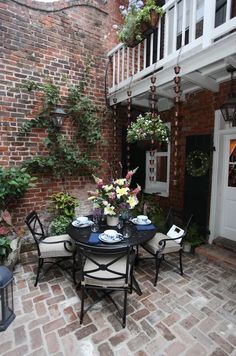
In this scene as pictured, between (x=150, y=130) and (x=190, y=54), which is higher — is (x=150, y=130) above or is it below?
below

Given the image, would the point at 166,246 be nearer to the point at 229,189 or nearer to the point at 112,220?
the point at 112,220

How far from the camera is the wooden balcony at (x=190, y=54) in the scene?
2.29 meters

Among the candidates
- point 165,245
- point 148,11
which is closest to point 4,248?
point 165,245

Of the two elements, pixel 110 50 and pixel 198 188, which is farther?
pixel 110 50

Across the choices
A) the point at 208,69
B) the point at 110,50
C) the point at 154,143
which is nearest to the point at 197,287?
the point at 154,143

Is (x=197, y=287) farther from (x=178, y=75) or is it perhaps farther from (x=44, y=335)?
(x=178, y=75)

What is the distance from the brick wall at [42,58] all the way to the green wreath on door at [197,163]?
1.79 metres

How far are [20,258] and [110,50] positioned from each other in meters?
4.33

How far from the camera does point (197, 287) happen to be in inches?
105

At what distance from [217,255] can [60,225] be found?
2.61 meters

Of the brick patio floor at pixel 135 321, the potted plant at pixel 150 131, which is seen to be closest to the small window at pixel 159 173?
the potted plant at pixel 150 131

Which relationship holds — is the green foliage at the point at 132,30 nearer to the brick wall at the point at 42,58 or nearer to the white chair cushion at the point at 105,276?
the brick wall at the point at 42,58

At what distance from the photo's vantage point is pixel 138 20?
10.5 ft

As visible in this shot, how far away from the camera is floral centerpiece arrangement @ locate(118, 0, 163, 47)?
3084mm
